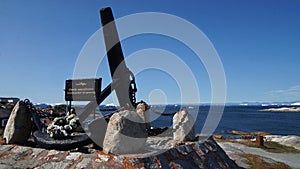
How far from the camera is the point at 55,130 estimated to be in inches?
223

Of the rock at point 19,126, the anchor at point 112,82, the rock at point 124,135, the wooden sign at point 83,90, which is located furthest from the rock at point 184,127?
the wooden sign at point 83,90

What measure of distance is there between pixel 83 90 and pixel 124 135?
21.5ft

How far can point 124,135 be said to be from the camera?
4496 millimetres

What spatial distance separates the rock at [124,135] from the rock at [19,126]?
9.31 ft

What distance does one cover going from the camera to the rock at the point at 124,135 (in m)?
4.46

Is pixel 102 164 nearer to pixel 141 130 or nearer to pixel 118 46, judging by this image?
pixel 141 130

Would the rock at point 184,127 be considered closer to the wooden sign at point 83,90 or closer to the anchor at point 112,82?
the anchor at point 112,82

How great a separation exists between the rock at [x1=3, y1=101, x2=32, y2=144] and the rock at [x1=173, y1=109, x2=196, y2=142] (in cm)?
421

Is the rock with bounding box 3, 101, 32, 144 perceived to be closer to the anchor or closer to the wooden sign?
the anchor

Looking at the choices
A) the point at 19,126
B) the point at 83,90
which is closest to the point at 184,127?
the point at 19,126

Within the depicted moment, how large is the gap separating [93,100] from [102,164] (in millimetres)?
6338

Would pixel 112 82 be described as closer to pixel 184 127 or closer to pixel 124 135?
pixel 184 127

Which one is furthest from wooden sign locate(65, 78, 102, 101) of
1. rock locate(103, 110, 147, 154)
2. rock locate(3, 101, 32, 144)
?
rock locate(103, 110, 147, 154)

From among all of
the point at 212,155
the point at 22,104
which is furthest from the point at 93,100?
the point at 212,155
